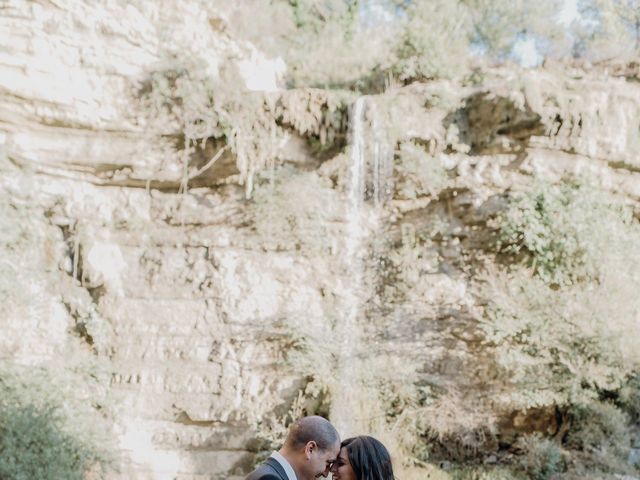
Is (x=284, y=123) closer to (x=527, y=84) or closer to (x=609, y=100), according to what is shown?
(x=527, y=84)

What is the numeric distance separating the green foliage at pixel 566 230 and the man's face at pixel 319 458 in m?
7.96

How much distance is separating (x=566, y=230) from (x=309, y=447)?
27.4ft

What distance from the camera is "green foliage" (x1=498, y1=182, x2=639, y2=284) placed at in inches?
388

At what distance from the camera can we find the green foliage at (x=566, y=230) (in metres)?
9.86

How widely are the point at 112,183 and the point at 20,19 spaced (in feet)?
10.3

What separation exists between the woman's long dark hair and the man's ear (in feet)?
0.60

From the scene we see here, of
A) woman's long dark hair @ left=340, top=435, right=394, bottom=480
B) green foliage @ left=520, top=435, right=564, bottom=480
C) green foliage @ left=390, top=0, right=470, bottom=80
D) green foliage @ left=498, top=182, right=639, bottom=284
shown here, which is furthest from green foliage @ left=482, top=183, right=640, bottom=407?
woman's long dark hair @ left=340, top=435, right=394, bottom=480

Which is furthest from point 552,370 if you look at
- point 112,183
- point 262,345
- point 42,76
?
point 42,76

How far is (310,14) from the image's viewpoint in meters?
17.7

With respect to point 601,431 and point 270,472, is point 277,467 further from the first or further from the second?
point 601,431

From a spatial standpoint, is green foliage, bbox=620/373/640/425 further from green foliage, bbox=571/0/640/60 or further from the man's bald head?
green foliage, bbox=571/0/640/60

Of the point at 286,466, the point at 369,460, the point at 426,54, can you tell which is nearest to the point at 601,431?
the point at 369,460

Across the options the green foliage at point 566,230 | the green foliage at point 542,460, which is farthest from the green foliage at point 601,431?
the green foliage at point 566,230

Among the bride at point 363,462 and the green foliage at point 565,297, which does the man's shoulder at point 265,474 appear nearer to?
the bride at point 363,462
